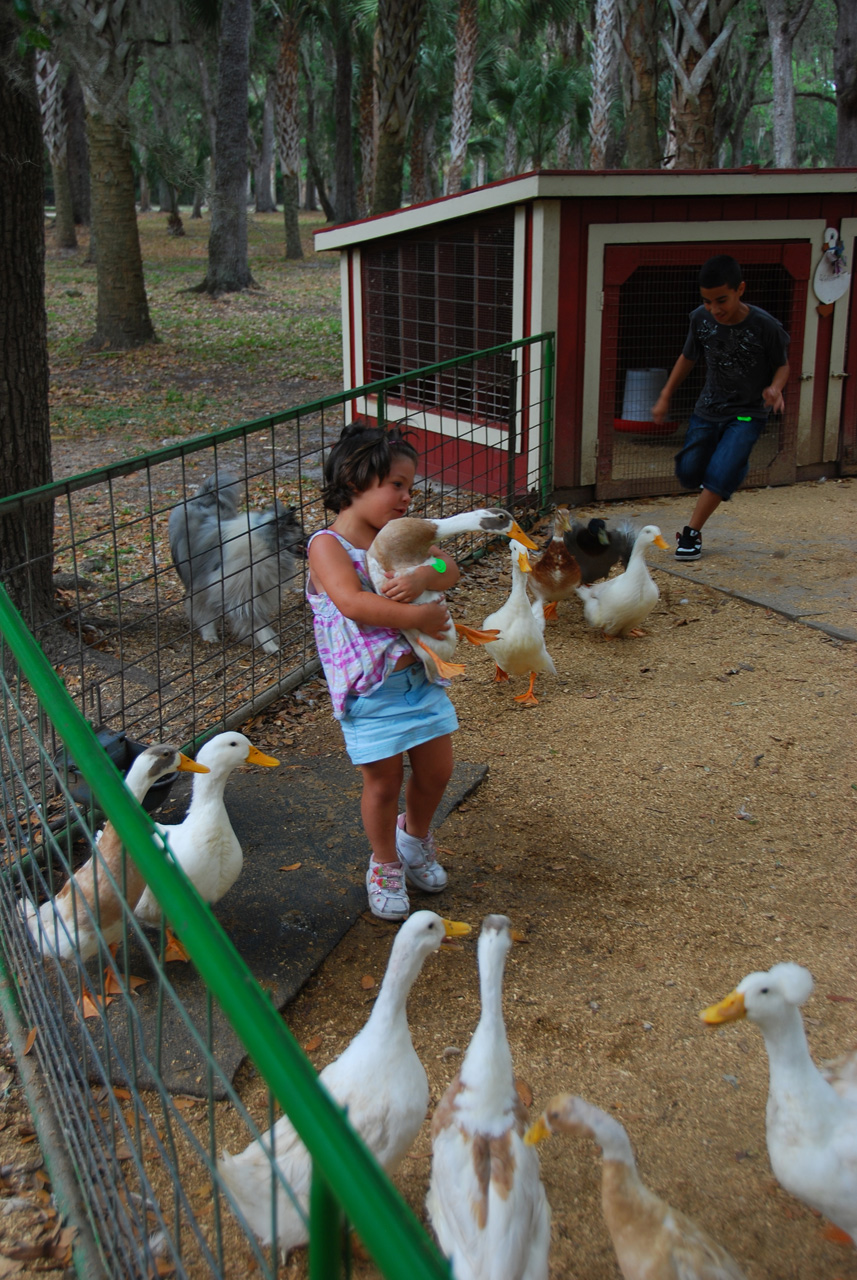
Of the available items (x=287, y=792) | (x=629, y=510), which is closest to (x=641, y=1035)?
(x=287, y=792)

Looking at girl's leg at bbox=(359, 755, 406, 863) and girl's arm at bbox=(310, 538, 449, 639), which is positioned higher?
girl's arm at bbox=(310, 538, 449, 639)

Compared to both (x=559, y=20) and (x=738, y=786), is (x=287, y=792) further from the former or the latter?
(x=559, y=20)

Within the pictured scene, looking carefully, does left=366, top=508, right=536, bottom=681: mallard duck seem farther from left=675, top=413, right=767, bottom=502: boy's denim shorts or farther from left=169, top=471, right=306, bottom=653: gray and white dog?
left=675, top=413, right=767, bottom=502: boy's denim shorts

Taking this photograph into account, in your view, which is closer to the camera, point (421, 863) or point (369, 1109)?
point (369, 1109)

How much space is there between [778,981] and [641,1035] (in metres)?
0.73

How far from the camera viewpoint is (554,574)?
559 centimetres

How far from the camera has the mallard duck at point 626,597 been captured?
534 cm

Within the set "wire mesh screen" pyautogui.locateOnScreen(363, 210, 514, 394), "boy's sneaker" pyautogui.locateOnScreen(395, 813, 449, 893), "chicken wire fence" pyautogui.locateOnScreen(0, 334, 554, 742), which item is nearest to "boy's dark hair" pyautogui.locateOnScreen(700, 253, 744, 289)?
"chicken wire fence" pyautogui.locateOnScreen(0, 334, 554, 742)

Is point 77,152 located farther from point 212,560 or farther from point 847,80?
point 212,560

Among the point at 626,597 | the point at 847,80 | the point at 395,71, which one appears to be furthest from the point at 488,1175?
the point at 847,80

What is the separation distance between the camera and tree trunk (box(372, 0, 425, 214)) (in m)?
14.1

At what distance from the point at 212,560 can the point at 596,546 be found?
2.17m

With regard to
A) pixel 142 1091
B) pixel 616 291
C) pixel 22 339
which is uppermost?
pixel 616 291

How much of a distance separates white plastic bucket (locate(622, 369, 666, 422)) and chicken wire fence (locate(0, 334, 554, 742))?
1.40 metres
